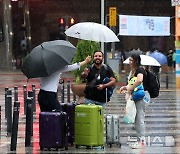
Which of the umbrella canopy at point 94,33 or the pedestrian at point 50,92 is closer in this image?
the pedestrian at point 50,92

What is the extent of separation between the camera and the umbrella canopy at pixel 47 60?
11.4 meters

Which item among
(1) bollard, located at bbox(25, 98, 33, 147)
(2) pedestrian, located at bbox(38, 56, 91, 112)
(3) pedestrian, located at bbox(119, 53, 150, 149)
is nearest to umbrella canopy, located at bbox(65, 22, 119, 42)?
(3) pedestrian, located at bbox(119, 53, 150, 149)

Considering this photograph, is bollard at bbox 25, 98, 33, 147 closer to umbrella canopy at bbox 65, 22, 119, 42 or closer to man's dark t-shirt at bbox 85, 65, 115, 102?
man's dark t-shirt at bbox 85, 65, 115, 102

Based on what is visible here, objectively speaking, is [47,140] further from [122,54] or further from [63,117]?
[122,54]

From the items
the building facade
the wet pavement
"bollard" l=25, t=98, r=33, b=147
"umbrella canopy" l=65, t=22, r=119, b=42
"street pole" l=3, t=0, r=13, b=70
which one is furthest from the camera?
the building facade

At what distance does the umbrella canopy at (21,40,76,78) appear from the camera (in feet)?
37.5

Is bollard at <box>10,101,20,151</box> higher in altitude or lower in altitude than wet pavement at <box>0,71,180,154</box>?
higher

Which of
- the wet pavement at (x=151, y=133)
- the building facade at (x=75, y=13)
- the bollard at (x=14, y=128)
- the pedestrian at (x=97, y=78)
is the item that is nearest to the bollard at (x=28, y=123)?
the wet pavement at (x=151, y=133)

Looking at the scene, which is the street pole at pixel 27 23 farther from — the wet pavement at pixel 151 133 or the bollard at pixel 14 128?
the bollard at pixel 14 128

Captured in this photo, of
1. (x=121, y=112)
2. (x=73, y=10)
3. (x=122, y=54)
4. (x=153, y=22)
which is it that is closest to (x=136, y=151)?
(x=121, y=112)

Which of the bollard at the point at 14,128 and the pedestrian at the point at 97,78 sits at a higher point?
the pedestrian at the point at 97,78

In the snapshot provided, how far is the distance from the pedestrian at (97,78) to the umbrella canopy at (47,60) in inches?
24.1

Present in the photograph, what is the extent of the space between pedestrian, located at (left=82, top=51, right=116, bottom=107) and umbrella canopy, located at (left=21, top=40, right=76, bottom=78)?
612 mm

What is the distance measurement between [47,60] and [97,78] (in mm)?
1176
